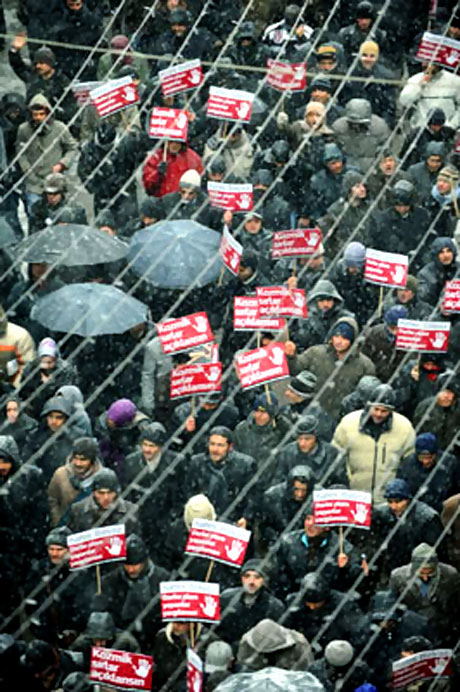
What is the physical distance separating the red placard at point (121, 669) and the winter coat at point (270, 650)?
2.10 ft

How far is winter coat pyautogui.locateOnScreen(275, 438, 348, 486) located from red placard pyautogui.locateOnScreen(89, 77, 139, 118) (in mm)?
5107

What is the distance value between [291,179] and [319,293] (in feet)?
8.42

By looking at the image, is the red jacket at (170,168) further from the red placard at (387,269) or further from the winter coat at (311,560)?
the winter coat at (311,560)

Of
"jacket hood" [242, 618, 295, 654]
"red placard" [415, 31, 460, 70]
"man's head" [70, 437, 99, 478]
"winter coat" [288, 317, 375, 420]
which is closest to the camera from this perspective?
"jacket hood" [242, 618, 295, 654]

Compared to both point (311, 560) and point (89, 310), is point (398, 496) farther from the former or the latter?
point (89, 310)

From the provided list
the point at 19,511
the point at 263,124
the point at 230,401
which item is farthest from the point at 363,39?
the point at 19,511

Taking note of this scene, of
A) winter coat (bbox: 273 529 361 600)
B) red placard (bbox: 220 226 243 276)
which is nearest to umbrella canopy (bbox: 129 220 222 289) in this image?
red placard (bbox: 220 226 243 276)

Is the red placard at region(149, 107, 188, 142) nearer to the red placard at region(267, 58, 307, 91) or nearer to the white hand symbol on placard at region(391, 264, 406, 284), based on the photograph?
the red placard at region(267, 58, 307, 91)

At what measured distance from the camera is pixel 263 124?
20.2 metres

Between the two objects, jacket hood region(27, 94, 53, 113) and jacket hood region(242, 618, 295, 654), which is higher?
jacket hood region(242, 618, 295, 654)

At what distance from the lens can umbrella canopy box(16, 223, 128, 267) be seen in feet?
56.5

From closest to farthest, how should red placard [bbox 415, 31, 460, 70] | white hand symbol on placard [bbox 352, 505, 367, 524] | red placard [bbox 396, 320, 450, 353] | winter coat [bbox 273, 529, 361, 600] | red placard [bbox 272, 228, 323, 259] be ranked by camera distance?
1. white hand symbol on placard [bbox 352, 505, 367, 524]
2. winter coat [bbox 273, 529, 361, 600]
3. red placard [bbox 396, 320, 450, 353]
4. red placard [bbox 272, 228, 323, 259]
5. red placard [bbox 415, 31, 460, 70]

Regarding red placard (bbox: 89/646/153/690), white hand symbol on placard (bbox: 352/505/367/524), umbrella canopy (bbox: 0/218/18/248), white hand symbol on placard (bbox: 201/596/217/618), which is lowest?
umbrella canopy (bbox: 0/218/18/248)

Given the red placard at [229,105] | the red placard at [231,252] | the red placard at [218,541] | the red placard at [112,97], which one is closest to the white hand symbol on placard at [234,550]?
the red placard at [218,541]
